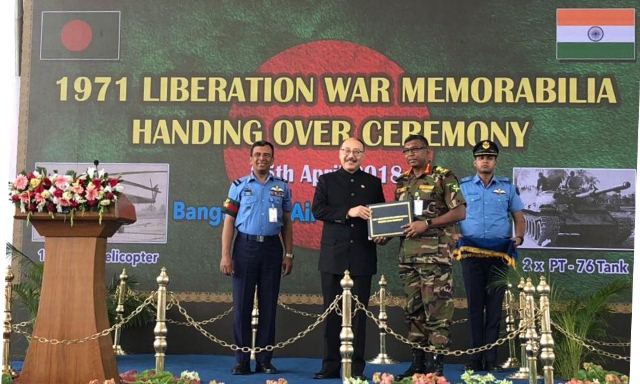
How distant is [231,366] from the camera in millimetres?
7570

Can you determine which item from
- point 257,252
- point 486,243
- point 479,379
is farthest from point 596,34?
point 479,379

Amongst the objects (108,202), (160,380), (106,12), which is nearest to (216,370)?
(160,380)

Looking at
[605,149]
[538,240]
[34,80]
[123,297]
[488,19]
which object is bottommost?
[123,297]

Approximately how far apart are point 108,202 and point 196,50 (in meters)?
3.52

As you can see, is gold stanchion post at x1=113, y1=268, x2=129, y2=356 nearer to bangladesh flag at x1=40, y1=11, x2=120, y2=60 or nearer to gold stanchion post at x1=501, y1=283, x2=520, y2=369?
bangladesh flag at x1=40, y1=11, x2=120, y2=60

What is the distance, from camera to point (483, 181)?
7492mm

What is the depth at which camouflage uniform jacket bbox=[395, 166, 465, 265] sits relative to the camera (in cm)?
654

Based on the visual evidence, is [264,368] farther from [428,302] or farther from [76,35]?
[76,35]

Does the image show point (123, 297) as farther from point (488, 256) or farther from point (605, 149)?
point (605, 149)

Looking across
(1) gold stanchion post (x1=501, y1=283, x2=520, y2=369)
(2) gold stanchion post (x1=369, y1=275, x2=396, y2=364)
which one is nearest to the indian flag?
(1) gold stanchion post (x1=501, y1=283, x2=520, y2=369)

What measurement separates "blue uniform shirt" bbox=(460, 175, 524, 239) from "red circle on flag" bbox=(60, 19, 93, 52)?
13.3 ft

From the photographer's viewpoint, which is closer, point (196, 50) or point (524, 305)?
point (524, 305)

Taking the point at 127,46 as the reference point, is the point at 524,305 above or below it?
below

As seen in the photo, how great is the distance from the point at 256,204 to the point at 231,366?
1477 millimetres
